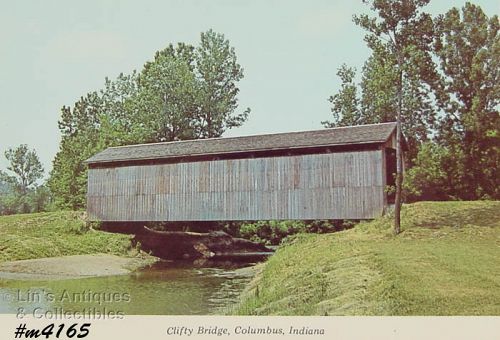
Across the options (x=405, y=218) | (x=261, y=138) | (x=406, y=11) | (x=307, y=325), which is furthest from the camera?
(x=261, y=138)

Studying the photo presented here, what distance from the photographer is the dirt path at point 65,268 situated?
40.4ft

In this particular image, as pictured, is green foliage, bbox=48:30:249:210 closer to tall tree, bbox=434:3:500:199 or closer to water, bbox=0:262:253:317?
water, bbox=0:262:253:317

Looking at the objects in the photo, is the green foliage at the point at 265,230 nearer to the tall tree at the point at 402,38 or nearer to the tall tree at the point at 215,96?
the tall tree at the point at 215,96

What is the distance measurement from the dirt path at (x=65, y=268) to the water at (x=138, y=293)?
1.92 ft

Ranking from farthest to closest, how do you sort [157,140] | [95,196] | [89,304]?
1. [157,140]
2. [95,196]
3. [89,304]

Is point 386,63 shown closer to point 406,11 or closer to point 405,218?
point 406,11

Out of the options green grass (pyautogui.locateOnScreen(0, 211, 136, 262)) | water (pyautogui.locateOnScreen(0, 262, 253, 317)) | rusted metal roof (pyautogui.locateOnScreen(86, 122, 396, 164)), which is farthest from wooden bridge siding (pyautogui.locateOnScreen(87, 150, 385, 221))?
water (pyautogui.locateOnScreen(0, 262, 253, 317))

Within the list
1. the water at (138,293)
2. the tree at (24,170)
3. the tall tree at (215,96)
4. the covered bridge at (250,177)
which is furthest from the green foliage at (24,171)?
the tall tree at (215,96)

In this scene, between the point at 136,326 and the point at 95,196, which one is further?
the point at 95,196

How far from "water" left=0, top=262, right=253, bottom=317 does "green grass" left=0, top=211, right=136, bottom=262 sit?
6.12 ft

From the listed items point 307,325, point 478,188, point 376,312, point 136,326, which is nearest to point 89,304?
point 136,326

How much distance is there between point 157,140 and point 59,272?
7857 mm

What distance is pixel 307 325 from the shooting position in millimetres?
6000

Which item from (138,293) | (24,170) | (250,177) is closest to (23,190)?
(24,170)
